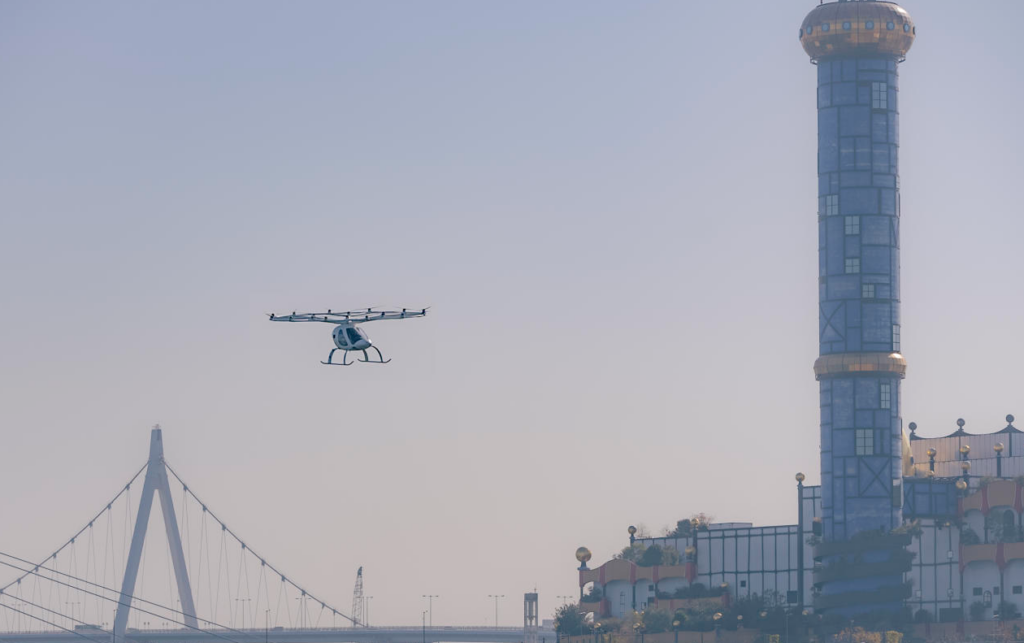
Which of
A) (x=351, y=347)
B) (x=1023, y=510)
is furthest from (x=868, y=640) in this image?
(x=351, y=347)

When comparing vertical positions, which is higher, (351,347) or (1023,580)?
(351,347)

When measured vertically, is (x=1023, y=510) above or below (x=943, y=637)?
above

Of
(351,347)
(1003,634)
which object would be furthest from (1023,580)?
(351,347)

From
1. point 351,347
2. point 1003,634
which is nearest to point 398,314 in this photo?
point 351,347

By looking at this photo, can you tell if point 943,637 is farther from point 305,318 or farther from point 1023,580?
point 305,318

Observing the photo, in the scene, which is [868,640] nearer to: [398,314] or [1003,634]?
[1003,634]

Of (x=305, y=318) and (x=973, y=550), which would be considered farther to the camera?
(x=973, y=550)

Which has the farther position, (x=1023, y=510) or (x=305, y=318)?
(x=1023, y=510)
